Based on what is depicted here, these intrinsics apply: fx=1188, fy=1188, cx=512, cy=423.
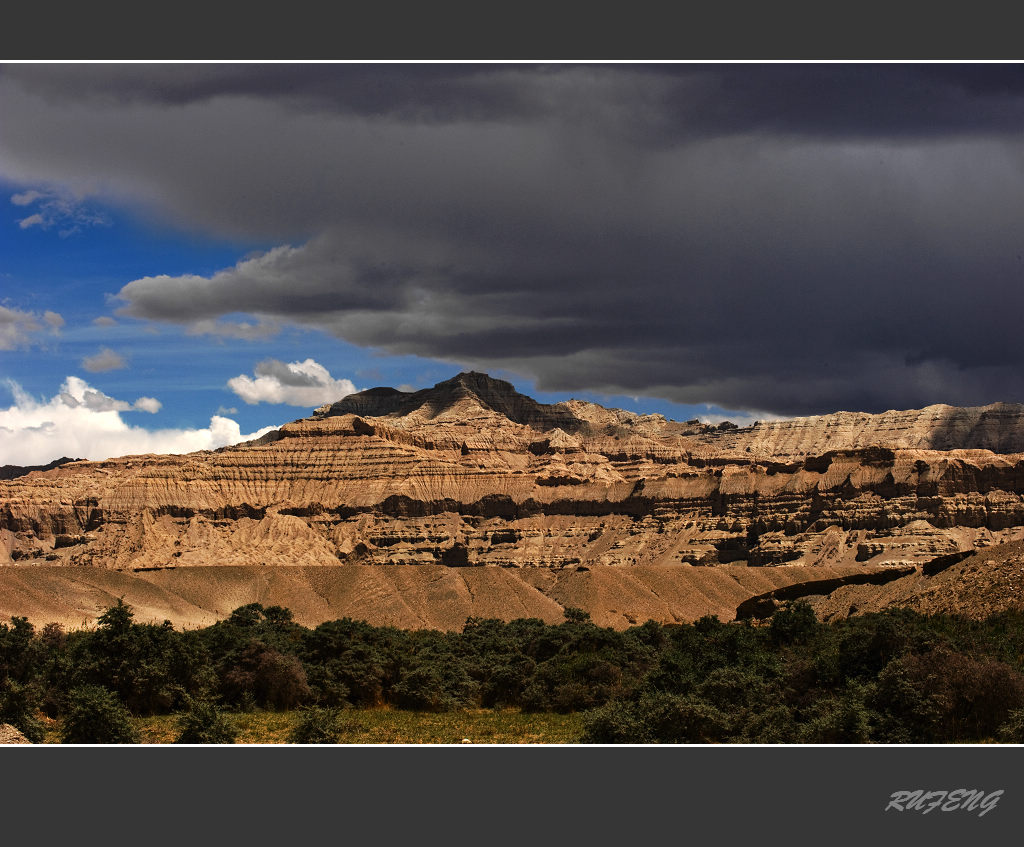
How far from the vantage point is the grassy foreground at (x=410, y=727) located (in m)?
41.3

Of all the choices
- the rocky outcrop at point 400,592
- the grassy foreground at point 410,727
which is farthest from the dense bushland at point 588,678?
the rocky outcrop at point 400,592

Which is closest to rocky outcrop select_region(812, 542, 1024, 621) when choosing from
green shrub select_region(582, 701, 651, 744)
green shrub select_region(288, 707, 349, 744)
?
green shrub select_region(582, 701, 651, 744)

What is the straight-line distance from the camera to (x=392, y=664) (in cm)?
6019

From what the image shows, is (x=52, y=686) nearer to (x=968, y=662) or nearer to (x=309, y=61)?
(x=309, y=61)

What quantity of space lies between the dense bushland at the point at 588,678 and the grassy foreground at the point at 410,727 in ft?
3.51

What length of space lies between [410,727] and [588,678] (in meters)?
11.2

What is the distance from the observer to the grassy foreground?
136 feet

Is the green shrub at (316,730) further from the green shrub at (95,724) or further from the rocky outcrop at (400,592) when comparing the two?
the rocky outcrop at (400,592)

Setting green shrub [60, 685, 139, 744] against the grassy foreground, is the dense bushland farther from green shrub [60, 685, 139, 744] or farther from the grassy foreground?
the grassy foreground

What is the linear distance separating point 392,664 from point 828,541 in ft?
490

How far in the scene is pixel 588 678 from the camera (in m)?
55.2

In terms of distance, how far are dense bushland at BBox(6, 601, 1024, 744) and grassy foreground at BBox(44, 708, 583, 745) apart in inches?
42.2

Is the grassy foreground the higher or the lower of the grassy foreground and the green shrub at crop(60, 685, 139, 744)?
the lower
